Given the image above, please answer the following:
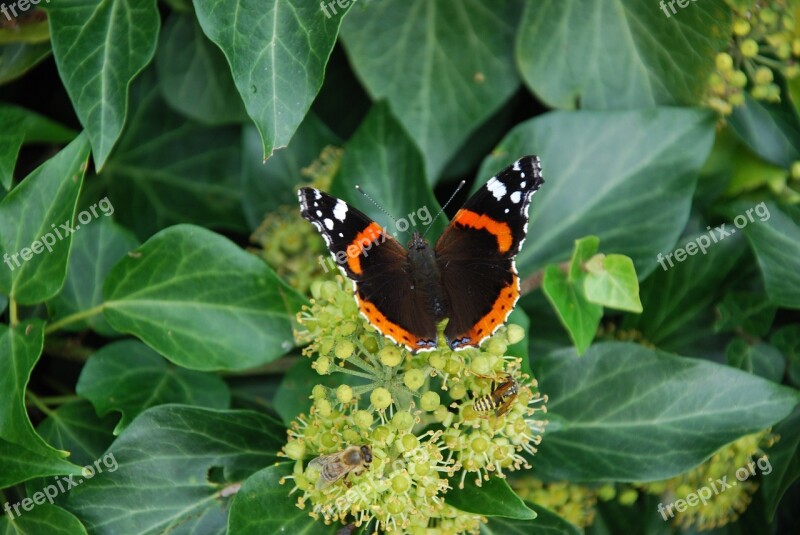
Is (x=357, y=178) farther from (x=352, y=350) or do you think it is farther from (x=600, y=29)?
(x=600, y=29)

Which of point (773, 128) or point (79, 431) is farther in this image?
point (773, 128)

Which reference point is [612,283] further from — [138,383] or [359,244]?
[138,383]

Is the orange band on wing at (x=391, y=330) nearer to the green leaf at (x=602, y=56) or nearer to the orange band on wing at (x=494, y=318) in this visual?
the orange band on wing at (x=494, y=318)

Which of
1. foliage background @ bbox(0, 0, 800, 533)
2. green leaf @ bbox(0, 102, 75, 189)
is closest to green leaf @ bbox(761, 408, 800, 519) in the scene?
foliage background @ bbox(0, 0, 800, 533)

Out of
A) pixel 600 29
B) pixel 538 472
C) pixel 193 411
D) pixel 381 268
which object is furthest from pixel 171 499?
pixel 600 29

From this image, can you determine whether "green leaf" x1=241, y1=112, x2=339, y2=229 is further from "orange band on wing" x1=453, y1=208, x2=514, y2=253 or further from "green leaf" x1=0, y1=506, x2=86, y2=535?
"green leaf" x1=0, y1=506, x2=86, y2=535

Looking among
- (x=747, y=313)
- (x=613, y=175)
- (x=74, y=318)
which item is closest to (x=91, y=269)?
(x=74, y=318)
